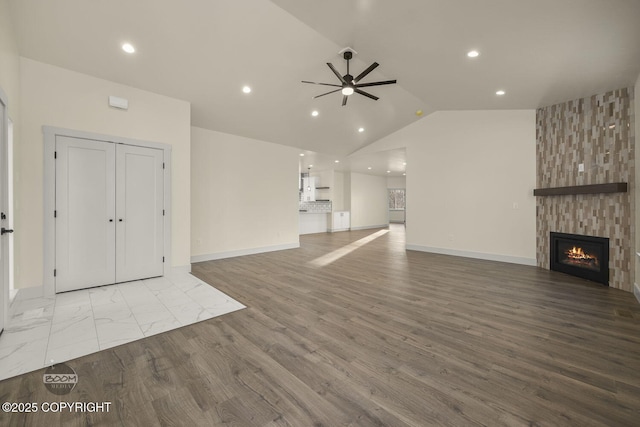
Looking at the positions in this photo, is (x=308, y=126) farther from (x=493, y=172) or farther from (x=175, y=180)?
(x=493, y=172)

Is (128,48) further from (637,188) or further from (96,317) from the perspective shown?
(637,188)

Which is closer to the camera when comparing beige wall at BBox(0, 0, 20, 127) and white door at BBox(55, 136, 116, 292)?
beige wall at BBox(0, 0, 20, 127)

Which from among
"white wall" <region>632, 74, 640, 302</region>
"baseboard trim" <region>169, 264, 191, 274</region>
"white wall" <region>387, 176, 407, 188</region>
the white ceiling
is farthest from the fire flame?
"white wall" <region>387, 176, 407, 188</region>

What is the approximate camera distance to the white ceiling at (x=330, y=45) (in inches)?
109

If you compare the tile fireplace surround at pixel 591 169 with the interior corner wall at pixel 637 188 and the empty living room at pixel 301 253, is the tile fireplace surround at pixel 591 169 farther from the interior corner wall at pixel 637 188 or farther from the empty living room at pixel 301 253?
the interior corner wall at pixel 637 188

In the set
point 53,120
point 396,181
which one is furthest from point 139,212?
point 396,181

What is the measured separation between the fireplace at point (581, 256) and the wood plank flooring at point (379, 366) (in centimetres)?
56

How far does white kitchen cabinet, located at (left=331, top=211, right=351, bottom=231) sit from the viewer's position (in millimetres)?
11281

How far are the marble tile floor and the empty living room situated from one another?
0.03 m

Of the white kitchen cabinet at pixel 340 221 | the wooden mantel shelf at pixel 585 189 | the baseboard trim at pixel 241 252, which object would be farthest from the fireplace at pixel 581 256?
the white kitchen cabinet at pixel 340 221

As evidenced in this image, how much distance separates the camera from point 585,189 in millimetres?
4047

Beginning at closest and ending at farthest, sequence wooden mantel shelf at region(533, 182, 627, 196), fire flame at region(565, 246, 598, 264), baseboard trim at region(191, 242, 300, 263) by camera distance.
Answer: wooden mantel shelf at region(533, 182, 627, 196), fire flame at region(565, 246, 598, 264), baseboard trim at region(191, 242, 300, 263)

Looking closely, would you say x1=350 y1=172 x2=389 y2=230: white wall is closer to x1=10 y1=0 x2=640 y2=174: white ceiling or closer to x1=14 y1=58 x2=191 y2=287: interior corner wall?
x1=10 y1=0 x2=640 y2=174: white ceiling

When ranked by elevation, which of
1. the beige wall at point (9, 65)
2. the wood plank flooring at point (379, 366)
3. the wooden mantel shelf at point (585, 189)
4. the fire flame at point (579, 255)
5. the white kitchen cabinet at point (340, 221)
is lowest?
the wood plank flooring at point (379, 366)
